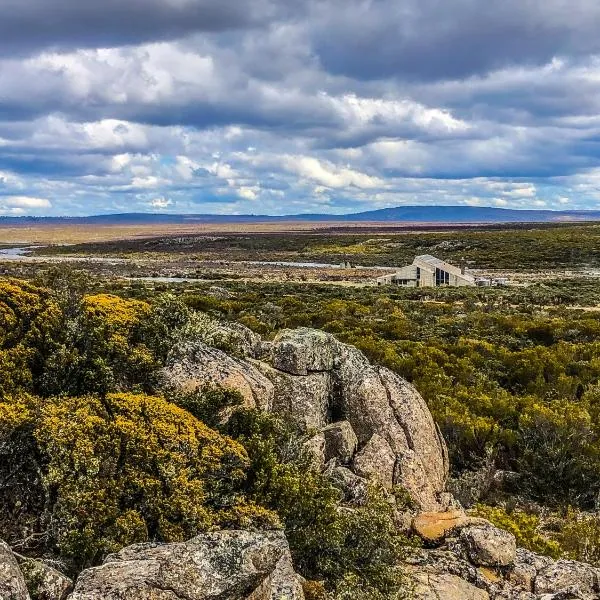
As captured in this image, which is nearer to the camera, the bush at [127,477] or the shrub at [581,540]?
the bush at [127,477]

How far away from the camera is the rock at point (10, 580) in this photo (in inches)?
195

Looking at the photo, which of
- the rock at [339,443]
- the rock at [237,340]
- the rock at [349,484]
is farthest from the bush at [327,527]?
the rock at [237,340]

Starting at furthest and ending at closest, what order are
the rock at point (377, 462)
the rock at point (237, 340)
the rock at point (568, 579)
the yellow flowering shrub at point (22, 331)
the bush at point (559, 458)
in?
the bush at point (559, 458), the rock at point (237, 340), the rock at point (377, 462), the yellow flowering shrub at point (22, 331), the rock at point (568, 579)

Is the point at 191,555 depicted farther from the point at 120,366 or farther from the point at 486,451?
the point at 486,451

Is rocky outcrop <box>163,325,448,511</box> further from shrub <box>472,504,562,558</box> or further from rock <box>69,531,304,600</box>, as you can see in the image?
rock <box>69,531,304,600</box>

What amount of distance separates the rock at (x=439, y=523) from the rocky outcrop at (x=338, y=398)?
1.95 feet

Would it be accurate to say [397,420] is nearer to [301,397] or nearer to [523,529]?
[301,397]

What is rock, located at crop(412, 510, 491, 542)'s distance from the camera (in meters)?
8.31

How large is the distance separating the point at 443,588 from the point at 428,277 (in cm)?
5642

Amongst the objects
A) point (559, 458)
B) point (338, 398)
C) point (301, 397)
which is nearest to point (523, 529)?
point (338, 398)

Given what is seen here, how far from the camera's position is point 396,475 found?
9906mm

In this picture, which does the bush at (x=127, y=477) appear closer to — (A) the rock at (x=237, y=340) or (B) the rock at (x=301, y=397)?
(B) the rock at (x=301, y=397)

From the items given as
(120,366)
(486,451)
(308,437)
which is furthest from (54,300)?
(486,451)

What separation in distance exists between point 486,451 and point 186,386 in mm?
7521
